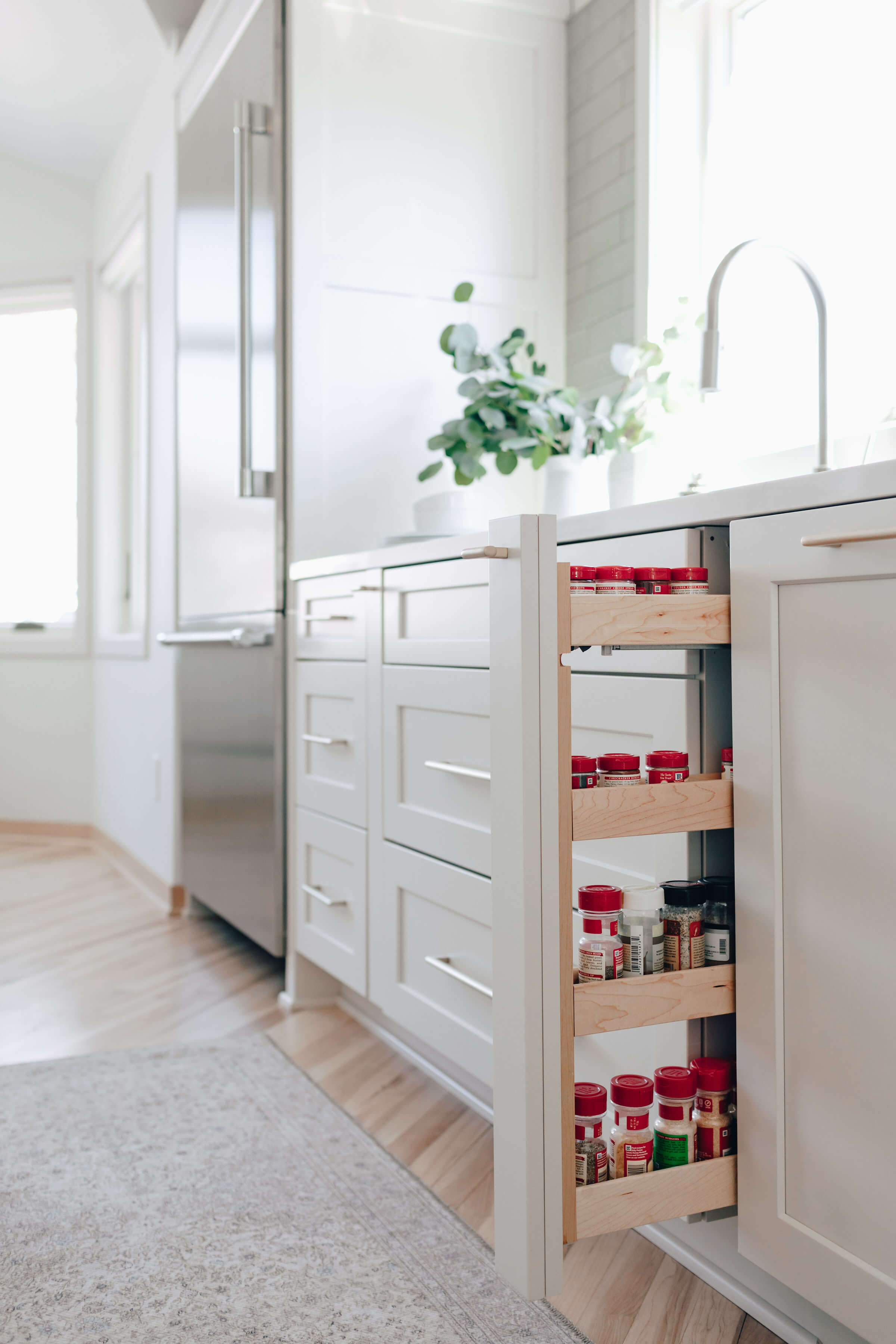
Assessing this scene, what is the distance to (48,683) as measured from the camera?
460 cm

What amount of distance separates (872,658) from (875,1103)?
0.38 metres

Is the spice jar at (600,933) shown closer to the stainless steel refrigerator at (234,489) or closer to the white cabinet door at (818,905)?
the white cabinet door at (818,905)

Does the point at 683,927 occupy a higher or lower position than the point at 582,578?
lower

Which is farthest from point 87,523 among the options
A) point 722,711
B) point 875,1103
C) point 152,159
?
point 875,1103

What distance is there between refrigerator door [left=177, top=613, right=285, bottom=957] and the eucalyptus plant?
23.6 inches

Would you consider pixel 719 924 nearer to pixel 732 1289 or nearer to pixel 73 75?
pixel 732 1289

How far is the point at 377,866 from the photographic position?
78.9 inches

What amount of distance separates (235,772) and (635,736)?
5.22 ft

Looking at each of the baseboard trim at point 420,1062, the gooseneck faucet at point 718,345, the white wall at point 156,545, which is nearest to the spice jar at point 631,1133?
the baseboard trim at point 420,1062

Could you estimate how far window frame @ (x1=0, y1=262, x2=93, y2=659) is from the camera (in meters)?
4.55

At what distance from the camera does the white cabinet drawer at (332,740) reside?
209 centimetres

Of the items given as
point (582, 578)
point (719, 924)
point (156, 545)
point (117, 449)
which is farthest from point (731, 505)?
point (117, 449)

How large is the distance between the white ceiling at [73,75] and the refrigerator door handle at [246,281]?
121 cm

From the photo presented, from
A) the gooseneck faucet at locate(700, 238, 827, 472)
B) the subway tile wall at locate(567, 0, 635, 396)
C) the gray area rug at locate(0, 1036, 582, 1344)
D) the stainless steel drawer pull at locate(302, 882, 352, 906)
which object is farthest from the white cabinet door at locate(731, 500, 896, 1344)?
the subway tile wall at locate(567, 0, 635, 396)
